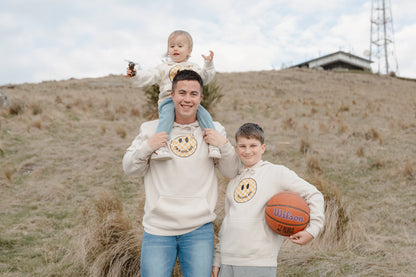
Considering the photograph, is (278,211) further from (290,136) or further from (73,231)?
(290,136)

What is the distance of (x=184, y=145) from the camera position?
97.1 inches

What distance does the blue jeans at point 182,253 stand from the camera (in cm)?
227

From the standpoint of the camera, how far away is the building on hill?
51125mm

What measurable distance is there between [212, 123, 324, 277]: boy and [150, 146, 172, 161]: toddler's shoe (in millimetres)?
585

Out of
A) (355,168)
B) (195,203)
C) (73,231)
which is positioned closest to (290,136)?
(355,168)

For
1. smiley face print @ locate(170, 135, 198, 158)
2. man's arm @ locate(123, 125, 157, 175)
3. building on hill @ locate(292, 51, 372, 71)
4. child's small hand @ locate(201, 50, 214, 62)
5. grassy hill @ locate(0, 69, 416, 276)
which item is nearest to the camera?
man's arm @ locate(123, 125, 157, 175)

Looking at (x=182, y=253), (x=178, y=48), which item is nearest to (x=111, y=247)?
(x=182, y=253)

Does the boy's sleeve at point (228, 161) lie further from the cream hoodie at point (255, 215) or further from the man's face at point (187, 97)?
the man's face at point (187, 97)

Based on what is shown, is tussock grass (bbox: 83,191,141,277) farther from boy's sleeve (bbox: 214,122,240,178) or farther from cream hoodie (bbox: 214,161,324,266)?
boy's sleeve (bbox: 214,122,240,178)

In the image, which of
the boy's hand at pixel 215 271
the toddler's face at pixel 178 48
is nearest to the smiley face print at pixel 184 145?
the boy's hand at pixel 215 271

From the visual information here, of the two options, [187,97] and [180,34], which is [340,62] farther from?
[187,97]

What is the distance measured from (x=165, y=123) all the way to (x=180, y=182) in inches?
18.9

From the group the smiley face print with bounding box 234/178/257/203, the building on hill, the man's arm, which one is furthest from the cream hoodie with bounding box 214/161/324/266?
the building on hill

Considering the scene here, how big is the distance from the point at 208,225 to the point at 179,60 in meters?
1.62
